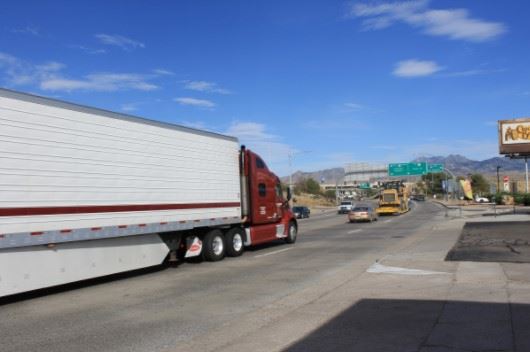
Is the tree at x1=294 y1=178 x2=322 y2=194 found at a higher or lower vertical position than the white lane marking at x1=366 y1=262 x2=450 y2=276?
higher

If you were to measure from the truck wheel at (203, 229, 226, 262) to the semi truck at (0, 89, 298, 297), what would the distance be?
0.03m

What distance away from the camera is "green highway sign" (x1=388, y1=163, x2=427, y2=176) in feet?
274

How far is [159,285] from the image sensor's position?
12.4m

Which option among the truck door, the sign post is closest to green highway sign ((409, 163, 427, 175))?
the sign post

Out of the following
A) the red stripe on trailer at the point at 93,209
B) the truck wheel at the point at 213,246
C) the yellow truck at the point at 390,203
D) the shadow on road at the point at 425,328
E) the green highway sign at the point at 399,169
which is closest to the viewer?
the shadow on road at the point at 425,328

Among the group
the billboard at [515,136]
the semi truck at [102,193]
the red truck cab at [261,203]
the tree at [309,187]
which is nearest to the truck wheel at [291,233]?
the red truck cab at [261,203]

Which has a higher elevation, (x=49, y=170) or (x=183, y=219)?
(x=49, y=170)

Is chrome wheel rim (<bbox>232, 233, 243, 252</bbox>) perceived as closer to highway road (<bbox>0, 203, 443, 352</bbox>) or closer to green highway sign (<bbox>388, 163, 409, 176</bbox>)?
highway road (<bbox>0, 203, 443, 352</bbox>)

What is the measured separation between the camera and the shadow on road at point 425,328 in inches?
263

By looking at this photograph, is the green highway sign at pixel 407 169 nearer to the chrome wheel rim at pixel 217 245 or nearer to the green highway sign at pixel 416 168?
the green highway sign at pixel 416 168

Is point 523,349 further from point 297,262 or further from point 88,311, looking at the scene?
point 297,262

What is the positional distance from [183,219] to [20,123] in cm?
556

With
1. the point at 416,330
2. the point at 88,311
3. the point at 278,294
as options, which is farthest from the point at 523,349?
the point at 88,311

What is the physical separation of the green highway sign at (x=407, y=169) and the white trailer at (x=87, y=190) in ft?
233
